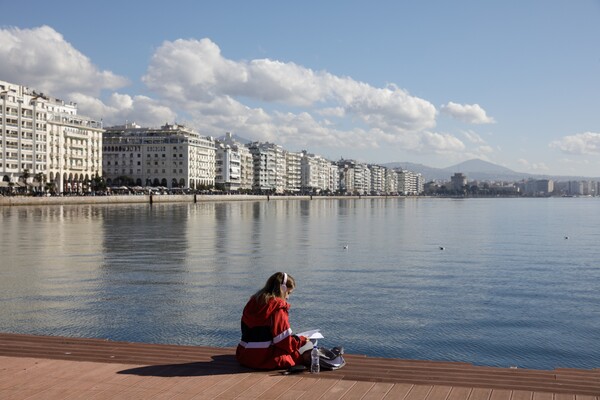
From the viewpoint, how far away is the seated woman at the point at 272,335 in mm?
9109

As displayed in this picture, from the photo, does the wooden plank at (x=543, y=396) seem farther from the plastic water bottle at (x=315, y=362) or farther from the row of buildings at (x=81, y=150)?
the row of buildings at (x=81, y=150)

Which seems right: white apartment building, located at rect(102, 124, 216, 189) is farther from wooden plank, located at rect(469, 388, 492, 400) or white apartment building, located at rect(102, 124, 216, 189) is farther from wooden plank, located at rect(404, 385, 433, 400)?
wooden plank, located at rect(469, 388, 492, 400)

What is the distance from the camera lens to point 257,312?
362 inches

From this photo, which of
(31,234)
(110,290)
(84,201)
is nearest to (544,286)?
(110,290)

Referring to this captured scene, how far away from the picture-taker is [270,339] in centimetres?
920

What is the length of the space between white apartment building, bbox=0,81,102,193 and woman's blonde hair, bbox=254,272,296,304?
11199 centimetres

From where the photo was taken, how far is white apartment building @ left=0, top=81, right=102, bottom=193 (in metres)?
116

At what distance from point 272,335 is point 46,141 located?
127 meters

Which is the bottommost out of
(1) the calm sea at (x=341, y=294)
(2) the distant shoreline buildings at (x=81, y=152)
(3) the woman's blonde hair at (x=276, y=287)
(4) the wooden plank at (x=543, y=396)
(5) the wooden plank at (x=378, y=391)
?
(1) the calm sea at (x=341, y=294)

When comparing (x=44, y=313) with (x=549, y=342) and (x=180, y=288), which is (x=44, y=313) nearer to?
(x=180, y=288)

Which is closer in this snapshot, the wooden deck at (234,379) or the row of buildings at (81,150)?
the wooden deck at (234,379)

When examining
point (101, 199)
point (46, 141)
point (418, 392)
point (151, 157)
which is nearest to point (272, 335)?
point (418, 392)

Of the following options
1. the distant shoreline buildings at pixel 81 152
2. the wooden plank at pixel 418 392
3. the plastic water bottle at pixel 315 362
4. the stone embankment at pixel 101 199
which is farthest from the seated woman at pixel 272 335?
the distant shoreline buildings at pixel 81 152

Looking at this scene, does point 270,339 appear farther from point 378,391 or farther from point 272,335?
point 378,391
